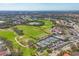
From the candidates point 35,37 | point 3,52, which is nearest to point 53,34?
point 35,37

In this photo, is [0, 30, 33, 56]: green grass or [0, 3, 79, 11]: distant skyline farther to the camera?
[0, 3, 79, 11]: distant skyline

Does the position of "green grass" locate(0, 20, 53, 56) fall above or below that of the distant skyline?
A: below

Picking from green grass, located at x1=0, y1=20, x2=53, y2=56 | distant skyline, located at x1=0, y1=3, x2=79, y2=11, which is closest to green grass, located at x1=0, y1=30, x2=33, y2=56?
green grass, located at x1=0, y1=20, x2=53, y2=56

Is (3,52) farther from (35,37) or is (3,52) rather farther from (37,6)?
(37,6)

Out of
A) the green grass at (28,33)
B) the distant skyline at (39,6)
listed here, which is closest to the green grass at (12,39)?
the green grass at (28,33)

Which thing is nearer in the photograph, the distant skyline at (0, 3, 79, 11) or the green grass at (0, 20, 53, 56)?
the green grass at (0, 20, 53, 56)

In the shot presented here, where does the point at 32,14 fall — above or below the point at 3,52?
above

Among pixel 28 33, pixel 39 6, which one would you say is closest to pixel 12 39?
pixel 28 33

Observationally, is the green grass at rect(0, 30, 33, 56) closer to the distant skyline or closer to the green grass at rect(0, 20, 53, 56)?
the green grass at rect(0, 20, 53, 56)

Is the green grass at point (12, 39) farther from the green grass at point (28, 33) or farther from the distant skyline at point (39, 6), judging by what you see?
the distant skyline at point (39, 6)
